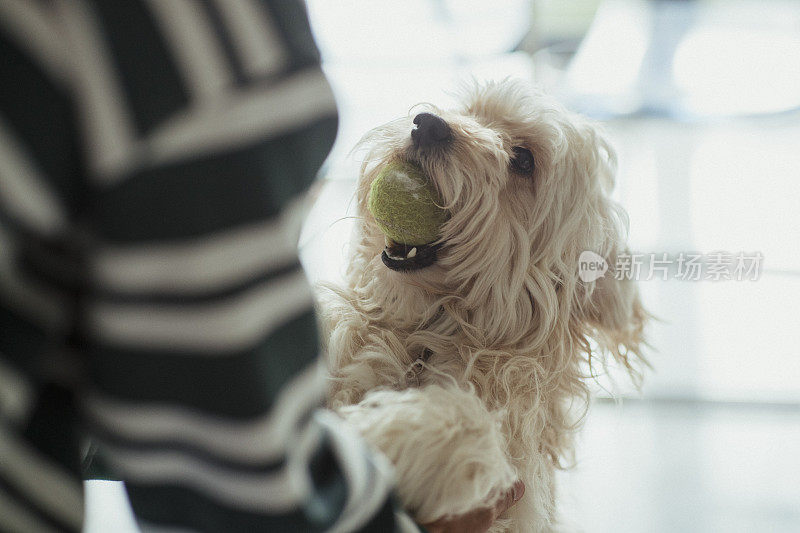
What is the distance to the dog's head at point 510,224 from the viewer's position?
3.27ft

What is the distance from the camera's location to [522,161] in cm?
108

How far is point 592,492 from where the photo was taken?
5.54 feet

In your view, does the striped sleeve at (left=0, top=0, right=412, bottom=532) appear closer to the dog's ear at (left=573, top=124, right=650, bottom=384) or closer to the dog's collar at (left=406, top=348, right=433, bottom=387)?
the dog's collar at (left=406, top=348, right=433, bottom=387)

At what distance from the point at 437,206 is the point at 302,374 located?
52cm

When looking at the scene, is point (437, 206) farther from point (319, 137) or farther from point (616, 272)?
point (319, 137)

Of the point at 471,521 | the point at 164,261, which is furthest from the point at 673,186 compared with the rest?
the point at 164,261

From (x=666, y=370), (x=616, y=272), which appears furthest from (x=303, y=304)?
(x=666, y=370)

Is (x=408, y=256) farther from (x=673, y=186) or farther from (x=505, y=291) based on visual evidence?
(x=673, y=186)

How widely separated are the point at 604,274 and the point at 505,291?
0.20 metres

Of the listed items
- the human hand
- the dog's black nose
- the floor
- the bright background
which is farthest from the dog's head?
the floor

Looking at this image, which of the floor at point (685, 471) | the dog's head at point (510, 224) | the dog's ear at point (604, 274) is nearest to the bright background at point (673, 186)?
the floor at point (685, 471)

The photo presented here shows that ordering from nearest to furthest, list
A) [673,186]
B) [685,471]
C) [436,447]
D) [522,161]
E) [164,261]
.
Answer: [164,261]
[436,447]
[522,161]
[685,471]
[673,186]

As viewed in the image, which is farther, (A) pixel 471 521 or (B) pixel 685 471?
(B) pixel 685 471

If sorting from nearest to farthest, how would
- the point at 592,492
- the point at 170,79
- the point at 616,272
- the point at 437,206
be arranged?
the point at 170,79
the point at 437,206
the point at 616,272
the point at 592,492
